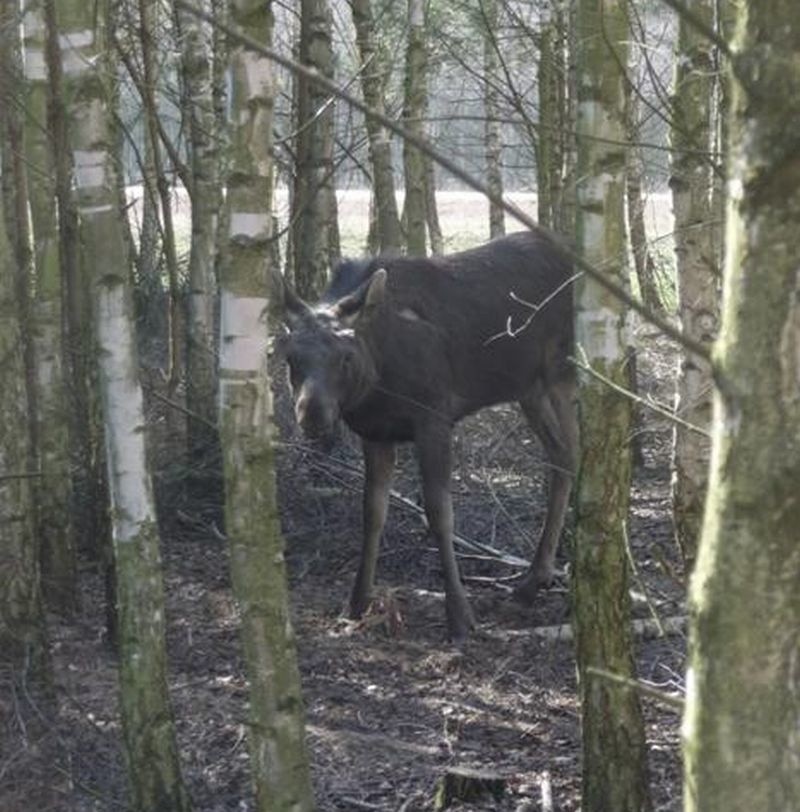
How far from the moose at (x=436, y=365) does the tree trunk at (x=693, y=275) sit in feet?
4.79

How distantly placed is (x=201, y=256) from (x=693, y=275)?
18.5 feet

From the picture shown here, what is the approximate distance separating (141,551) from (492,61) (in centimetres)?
1382

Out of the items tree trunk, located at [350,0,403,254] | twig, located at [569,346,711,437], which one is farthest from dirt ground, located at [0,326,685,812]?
tree trunk, located at [350,0,403,254]

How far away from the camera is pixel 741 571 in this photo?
2615 millimetres

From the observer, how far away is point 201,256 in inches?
529

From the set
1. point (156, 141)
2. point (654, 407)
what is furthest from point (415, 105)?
point (654, 407)

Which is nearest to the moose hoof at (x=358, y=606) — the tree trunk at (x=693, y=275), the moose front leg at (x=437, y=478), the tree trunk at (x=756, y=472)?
the moose front leg at (x=437, y=478)

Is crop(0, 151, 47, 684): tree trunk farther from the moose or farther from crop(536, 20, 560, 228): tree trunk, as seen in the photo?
crop(536, 20, 560, 228): tree trunk

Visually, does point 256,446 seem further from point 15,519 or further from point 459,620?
point 459,620

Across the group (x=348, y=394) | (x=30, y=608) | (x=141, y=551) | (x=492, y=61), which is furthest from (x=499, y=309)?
(x=492, y=61)

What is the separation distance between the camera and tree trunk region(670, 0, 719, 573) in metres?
8.72

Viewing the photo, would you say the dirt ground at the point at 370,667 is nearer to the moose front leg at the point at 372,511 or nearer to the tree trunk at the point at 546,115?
the moose front leg at the point at 372,511

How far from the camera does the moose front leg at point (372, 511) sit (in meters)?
10.8

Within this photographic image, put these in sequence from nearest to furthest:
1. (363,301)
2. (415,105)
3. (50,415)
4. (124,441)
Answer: (124,441) < (50,415) < (363,301) < (415,105)
